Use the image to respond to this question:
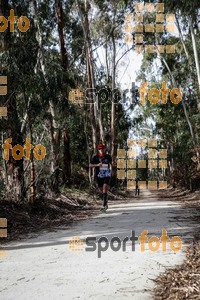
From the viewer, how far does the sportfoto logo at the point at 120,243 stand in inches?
187

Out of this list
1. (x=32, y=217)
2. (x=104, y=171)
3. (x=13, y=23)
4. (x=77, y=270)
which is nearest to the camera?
(x=77, y=270)

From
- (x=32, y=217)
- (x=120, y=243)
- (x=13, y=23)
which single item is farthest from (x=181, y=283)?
(x=13, y=23)

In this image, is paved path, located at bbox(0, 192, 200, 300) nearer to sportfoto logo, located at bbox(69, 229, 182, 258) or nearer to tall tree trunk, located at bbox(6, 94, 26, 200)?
sportfoto logo, located at bbox(69, 229, 182, 258)

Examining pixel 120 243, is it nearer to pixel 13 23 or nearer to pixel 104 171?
pixel 104 171

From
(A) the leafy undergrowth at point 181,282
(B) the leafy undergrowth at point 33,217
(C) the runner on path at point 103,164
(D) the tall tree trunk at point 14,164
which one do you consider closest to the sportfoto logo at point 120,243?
(A) the leafy undergrowth at point 181,282

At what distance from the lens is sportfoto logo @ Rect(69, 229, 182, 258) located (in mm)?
4754

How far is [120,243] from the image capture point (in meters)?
5.08

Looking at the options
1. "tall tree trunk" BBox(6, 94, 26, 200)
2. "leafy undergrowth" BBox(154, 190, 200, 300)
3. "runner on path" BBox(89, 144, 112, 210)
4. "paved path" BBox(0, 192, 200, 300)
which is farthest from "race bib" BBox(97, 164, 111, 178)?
"leafy undergrowth" BBox(154, 190, 200, 300)

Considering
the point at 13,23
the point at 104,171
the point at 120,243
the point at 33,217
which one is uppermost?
the point at 13,23

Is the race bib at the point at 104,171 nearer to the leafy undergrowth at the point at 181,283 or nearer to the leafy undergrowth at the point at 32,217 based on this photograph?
the leafy undergrowth at the point at 32,217

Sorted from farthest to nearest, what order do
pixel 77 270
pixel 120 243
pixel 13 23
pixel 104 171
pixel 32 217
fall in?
pixel 13 23
pixel 104 171
pixel 32 217
pixel 120 243
pixel 77 270

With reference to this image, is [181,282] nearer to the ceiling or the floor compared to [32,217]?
nearer to the ceiling

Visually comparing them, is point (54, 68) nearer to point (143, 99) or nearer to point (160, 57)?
point (160, 57)

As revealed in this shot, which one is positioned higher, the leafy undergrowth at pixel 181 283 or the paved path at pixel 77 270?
the leafy undergrowth at pixel 181 283
